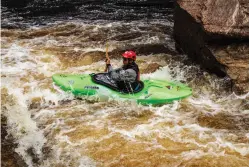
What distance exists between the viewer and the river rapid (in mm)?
5574

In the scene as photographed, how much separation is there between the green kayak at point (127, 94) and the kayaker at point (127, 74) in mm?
149

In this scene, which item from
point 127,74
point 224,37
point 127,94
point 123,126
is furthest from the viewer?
point 224,37

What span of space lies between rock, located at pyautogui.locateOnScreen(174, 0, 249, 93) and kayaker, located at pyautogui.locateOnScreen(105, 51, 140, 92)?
2.05m

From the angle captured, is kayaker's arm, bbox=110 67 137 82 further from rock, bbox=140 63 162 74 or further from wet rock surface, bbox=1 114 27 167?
wet rock surface, bbox=1 114 27 167

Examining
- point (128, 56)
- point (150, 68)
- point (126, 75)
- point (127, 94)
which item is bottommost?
point (150, 68)

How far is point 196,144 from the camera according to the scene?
5.85 meters

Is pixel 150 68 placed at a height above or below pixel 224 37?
below

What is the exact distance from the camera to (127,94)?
22.8ft

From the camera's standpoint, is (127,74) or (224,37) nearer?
(127,74)

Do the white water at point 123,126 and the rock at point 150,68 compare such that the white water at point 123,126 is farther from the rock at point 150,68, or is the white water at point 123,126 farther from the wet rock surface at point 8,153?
the rock at point 150,68

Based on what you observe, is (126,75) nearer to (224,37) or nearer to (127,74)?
(127,74)

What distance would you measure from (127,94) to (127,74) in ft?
1.59

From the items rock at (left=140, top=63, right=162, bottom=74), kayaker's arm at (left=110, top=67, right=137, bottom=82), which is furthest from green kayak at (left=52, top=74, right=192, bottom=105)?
rock at (left=140, top=63, right=162, bottom=74)

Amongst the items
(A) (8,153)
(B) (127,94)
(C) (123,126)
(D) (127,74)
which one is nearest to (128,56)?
(D) (127,74)
